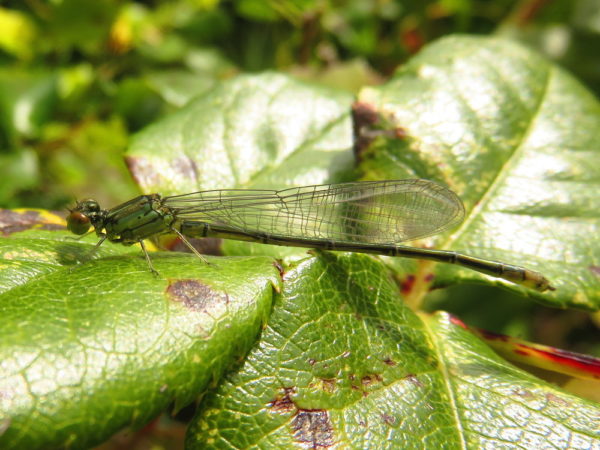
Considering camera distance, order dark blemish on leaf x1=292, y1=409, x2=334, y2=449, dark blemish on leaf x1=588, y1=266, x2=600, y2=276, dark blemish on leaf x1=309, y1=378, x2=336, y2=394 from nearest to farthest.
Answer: dark blemish on leaf x1=292, y1=409, x2=334, y2=449, dark blemish on leaf x1=309, y1=378, x2=336, y2=394, dark blemish on leaf x1=588, y1=266, x2=600, y2=276

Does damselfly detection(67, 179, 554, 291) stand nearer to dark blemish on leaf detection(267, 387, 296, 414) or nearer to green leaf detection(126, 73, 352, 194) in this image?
green leaf detection(126, 73, 352, 194)

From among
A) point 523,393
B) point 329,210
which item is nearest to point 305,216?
point 329,210

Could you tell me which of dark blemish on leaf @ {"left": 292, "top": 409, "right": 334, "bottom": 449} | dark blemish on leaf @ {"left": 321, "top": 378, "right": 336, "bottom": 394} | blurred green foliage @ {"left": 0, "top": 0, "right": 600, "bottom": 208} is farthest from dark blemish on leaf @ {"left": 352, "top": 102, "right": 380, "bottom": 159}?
blurred green foliage @ {"left": 0, "top": 0, "right": 600, "bottom": 208}

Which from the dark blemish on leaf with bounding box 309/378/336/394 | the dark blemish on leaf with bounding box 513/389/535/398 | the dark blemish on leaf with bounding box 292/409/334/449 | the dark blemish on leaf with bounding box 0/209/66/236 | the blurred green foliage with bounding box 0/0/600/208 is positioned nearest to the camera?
the dark blemish on leaf with bounding box 292/409/334/449

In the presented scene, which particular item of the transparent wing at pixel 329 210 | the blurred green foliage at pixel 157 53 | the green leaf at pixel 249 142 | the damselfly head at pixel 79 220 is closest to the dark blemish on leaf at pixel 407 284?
the transparent wing at pixel 329 210

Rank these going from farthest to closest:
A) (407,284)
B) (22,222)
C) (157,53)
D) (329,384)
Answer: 1. (157,53)
2. (407,284)
3. (22,222)
4. (329,384)

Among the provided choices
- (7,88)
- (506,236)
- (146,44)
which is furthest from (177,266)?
(146,44)

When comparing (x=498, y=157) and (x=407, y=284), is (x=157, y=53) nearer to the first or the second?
(x=498, y=157)
